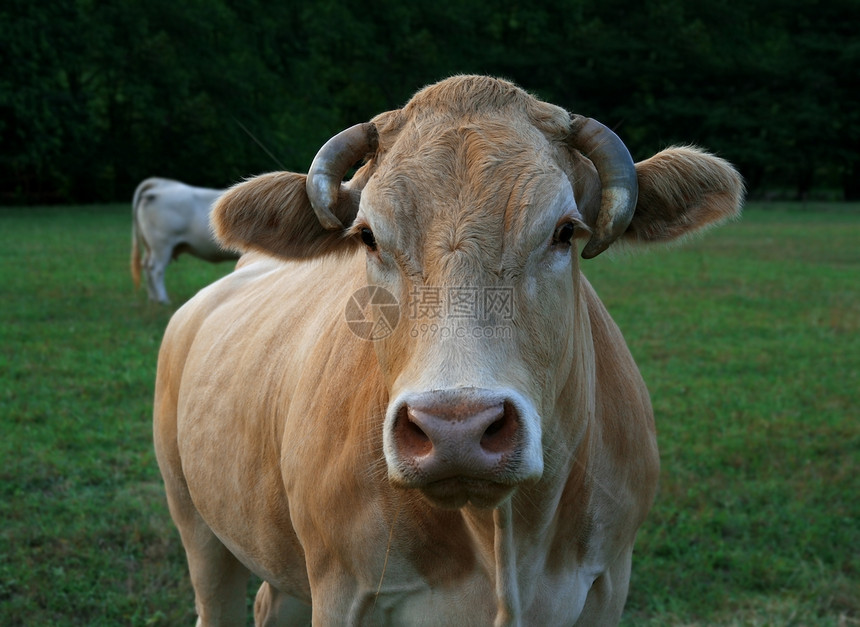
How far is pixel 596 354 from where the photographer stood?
2.78 metres

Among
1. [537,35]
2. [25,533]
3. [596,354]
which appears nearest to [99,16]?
[537,35]

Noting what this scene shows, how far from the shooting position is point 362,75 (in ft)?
137

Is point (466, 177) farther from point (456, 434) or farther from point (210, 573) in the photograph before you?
point (210, 573)

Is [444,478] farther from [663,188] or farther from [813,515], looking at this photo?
[813,515]

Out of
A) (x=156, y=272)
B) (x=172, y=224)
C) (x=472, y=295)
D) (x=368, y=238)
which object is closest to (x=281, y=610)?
(x=368, y=238)

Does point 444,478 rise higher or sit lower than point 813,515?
higher

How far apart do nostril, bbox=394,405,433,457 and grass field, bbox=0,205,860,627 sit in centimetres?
109

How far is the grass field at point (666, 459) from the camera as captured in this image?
411 cm

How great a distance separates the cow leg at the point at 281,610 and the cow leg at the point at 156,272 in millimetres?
9015

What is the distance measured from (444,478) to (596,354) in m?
1.11

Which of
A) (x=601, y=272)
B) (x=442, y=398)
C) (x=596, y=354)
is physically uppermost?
(x=442, y=398)

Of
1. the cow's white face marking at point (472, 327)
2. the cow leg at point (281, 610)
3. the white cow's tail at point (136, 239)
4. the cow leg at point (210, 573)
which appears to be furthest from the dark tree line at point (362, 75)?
the cow's white face marking at point (472, 327)

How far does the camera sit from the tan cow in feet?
6.16

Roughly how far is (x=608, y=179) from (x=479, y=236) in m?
0.47
